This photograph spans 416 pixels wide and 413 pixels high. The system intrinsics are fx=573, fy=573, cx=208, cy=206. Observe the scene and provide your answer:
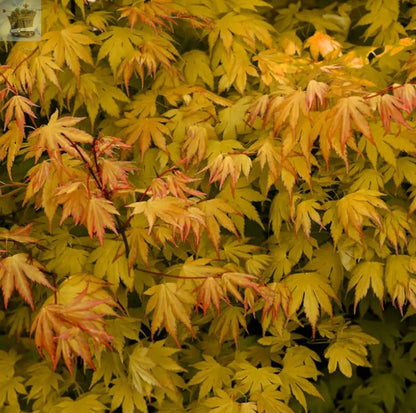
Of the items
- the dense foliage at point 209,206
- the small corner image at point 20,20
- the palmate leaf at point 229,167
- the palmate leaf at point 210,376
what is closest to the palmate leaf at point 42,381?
the dense foliage at point 209,206

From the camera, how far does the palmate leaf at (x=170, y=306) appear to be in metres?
1.98

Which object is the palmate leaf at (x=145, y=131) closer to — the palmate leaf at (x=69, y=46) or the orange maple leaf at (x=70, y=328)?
the palmate leaf at (x=69, y=46)

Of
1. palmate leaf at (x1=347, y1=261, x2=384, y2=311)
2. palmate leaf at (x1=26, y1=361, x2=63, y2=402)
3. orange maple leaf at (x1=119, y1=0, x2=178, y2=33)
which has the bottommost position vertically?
palmate leaf at (x1=26, y1=361, x2=63, y2=402)

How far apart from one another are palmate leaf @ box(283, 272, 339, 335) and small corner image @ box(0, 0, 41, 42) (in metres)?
1.42

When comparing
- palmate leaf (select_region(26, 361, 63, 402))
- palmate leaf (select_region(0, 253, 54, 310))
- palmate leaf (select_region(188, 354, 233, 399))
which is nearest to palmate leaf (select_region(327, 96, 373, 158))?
palmate leaf (select_region(188, 354, 233, 399))

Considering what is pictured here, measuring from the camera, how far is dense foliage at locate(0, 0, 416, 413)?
2037mm

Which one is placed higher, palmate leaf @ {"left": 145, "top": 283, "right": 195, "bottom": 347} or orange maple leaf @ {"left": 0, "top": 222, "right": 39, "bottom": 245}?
orange maple leaf @ {"left": 0, "top": 222, "right": 39, "bottom": 245}

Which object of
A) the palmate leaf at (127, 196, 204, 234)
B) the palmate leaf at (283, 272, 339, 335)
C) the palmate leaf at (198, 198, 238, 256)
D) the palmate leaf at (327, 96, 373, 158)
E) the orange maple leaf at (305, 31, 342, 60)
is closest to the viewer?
the palmate leaf at (127, 196, 204, 234)

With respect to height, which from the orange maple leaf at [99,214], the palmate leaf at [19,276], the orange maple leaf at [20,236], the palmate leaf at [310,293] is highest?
the orange maple leaf at [99,214]

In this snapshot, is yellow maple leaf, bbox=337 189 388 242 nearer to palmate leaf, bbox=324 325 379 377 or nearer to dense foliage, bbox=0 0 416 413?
dense foliage, bbox=0 0 416 413

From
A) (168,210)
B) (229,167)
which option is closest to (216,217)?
(229,167)

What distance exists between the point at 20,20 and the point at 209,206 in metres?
1.10

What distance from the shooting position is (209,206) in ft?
7.00

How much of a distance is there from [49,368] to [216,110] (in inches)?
50.6
